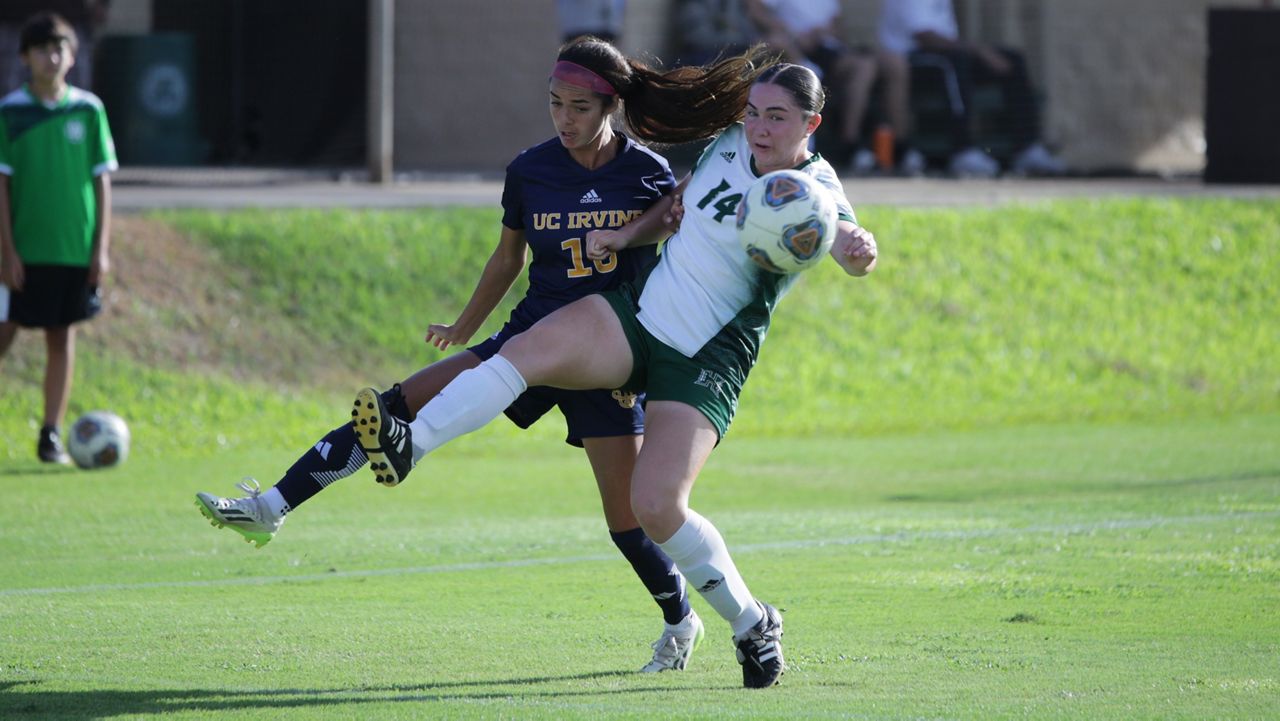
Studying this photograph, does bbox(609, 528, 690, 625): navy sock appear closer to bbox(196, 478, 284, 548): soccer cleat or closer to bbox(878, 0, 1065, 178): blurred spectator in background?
bbox(196, 478, 284, 548): soccer cleat

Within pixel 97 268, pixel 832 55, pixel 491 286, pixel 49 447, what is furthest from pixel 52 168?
pixel 832 55

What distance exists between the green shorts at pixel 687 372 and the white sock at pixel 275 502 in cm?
122

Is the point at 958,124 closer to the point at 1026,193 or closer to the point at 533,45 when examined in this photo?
the point at 1026,193

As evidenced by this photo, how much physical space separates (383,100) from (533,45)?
146 inches

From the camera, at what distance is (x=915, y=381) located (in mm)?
14703

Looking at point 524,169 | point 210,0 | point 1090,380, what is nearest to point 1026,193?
point 1090,380

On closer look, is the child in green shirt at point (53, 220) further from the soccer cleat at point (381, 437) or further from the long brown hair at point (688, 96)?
the soccer cleat at point (381, 437)

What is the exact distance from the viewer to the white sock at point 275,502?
5.54m

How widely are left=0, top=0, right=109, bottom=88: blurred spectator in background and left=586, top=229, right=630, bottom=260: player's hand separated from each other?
1381 cm

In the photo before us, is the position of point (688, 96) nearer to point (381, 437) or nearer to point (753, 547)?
point (381, 437)

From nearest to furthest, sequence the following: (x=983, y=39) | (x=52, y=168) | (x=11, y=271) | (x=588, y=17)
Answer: (x=11, y=271) → (x=52, y=168) → (x=588, y=17) → (x=983, y=39)

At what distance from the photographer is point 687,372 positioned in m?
5.38

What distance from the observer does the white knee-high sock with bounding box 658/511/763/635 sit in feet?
17.5

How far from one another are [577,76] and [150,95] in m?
14.8
